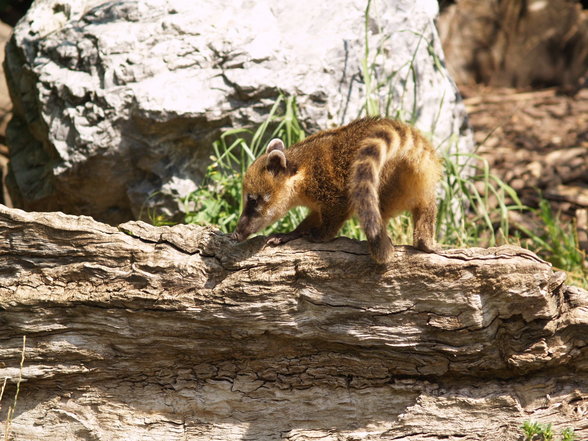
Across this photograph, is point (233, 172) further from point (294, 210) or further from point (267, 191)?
point (267, 191)

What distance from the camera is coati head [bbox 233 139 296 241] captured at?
5.12 metres

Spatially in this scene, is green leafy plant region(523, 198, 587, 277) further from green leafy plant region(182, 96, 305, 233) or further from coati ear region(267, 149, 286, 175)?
coati ear region(267, 149, 286, 175)

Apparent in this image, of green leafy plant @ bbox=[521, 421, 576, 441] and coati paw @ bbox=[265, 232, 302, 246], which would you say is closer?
green leafy plant @ bbox=[521, 421, 576, 441]

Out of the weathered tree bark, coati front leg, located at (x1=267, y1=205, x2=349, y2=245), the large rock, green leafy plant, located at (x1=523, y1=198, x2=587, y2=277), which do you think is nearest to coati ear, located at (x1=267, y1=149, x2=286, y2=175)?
coati front leg, located at (x1=267, y1=205, x2=349, y2=245)

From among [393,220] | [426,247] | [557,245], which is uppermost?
[426,247]

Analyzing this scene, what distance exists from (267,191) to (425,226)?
1.21 meters

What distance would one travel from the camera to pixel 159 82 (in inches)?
263

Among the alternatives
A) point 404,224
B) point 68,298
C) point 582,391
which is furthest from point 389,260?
point 404,224

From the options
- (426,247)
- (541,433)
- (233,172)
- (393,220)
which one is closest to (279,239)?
→ (426,247)

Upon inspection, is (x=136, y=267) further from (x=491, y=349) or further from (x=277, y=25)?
(x=277, y=25)

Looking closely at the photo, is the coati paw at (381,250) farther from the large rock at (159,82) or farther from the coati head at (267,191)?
the large rock at (159,82)

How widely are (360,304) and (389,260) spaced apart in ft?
1.15

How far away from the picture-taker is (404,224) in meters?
6.90

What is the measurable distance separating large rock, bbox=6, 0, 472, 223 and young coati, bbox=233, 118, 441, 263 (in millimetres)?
1756
